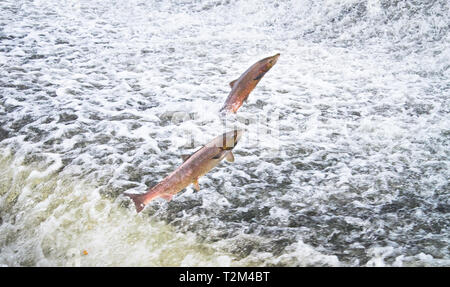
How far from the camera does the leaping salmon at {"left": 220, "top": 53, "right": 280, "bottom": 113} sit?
213cm

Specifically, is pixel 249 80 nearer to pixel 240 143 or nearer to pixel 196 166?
pixel 196 166

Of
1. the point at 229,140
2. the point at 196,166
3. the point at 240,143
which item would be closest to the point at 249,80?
the point at 229,140

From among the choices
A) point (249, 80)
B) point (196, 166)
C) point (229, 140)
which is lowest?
point (196, 166)

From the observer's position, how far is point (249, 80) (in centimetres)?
214

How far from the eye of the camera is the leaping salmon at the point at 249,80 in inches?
83.9

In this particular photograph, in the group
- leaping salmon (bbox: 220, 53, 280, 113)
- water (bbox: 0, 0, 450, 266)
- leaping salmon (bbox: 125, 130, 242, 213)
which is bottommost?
water (bbox: 0, 0, 450, 266)

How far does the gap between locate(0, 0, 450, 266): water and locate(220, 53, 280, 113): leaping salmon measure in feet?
3.81

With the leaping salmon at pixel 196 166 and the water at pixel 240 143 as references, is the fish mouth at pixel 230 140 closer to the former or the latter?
the leaping salmon at pixel 196 166

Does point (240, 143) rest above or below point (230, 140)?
below

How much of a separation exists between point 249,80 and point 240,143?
2102mm

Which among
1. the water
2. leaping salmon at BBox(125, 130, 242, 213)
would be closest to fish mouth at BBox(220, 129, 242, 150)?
leaping salmon at BBox(125, 130, 242, 213)

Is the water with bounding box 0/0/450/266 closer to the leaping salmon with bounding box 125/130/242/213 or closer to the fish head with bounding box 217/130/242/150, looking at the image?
the leaping salmon with bounding box 125/130/242/213
